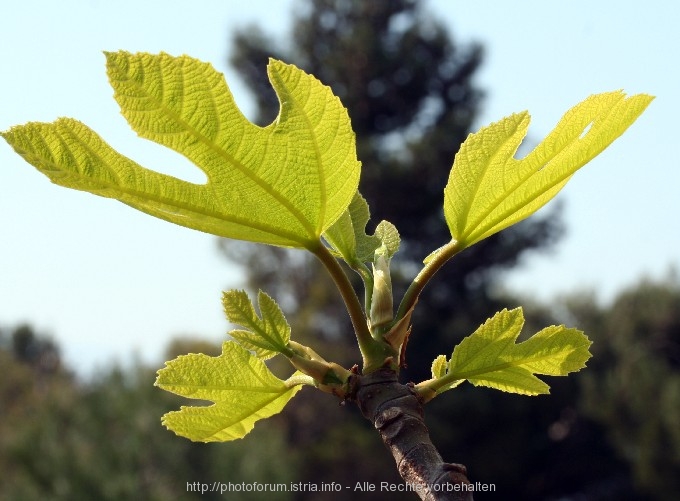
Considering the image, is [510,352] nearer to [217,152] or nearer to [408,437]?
[408,437]

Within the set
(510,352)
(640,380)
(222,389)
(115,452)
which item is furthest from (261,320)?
(640,380)

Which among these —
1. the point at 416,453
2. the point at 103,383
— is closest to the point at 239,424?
the point at 416,453

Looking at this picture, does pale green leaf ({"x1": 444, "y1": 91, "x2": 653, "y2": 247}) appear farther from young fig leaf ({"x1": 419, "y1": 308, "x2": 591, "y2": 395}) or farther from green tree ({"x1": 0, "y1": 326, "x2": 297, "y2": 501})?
green tree ({"x1": 0, "y1": 326, "x2": 297, "y2": 501})

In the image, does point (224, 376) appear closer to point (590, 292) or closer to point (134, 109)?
point (134, 109)

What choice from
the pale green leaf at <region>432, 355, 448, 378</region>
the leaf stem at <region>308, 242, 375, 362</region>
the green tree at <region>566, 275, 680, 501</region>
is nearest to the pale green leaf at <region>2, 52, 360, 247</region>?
the leaf stem at <region>308, 242, 375, 362</region>

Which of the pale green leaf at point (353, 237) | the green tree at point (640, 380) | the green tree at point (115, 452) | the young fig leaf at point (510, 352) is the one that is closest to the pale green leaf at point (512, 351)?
the young fig leaf at point (510, 352)
